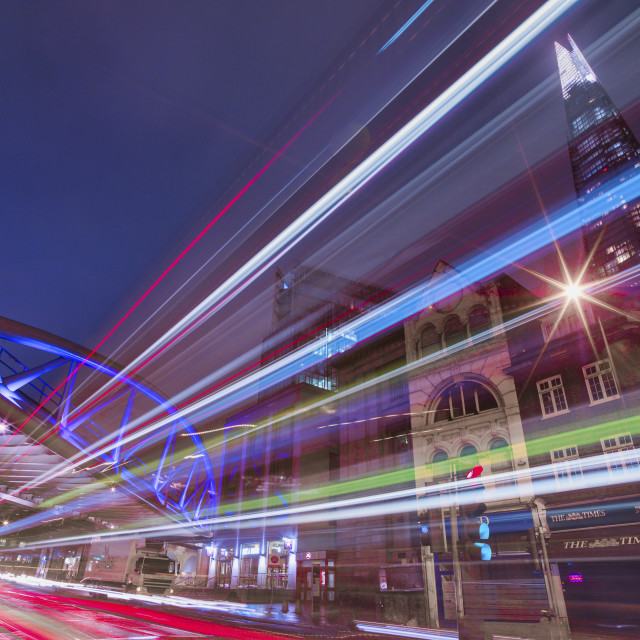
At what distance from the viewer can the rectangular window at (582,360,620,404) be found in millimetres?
19750

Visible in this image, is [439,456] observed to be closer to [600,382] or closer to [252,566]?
[600,382]

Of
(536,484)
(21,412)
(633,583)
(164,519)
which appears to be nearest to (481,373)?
(536,484)

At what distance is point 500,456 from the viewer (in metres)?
22.7

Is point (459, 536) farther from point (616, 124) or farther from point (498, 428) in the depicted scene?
point (616, 124)

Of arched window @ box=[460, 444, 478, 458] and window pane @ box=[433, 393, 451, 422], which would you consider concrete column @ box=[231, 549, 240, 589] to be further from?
arched window @ box=[460, 444, 478, 458]

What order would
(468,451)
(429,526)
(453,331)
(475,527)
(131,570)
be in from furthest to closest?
(131,570)
(453,331)
(468,451)
(429,526)
(475,527)

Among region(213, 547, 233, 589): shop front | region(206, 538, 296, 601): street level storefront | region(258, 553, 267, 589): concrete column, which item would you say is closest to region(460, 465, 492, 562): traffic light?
region(206, 538, 296, 601): street level storefront

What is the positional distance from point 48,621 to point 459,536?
41.2 ft

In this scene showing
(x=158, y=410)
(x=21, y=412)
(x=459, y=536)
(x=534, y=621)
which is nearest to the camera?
(x=459, y=536)

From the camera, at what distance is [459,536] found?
817 cm

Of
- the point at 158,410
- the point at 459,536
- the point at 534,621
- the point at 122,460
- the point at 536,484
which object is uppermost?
the point at 158,410

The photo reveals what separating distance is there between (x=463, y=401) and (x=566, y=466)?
673 cm

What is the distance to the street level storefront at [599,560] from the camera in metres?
17.4

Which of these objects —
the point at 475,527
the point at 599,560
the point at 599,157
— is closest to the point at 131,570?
the point at 599,560
